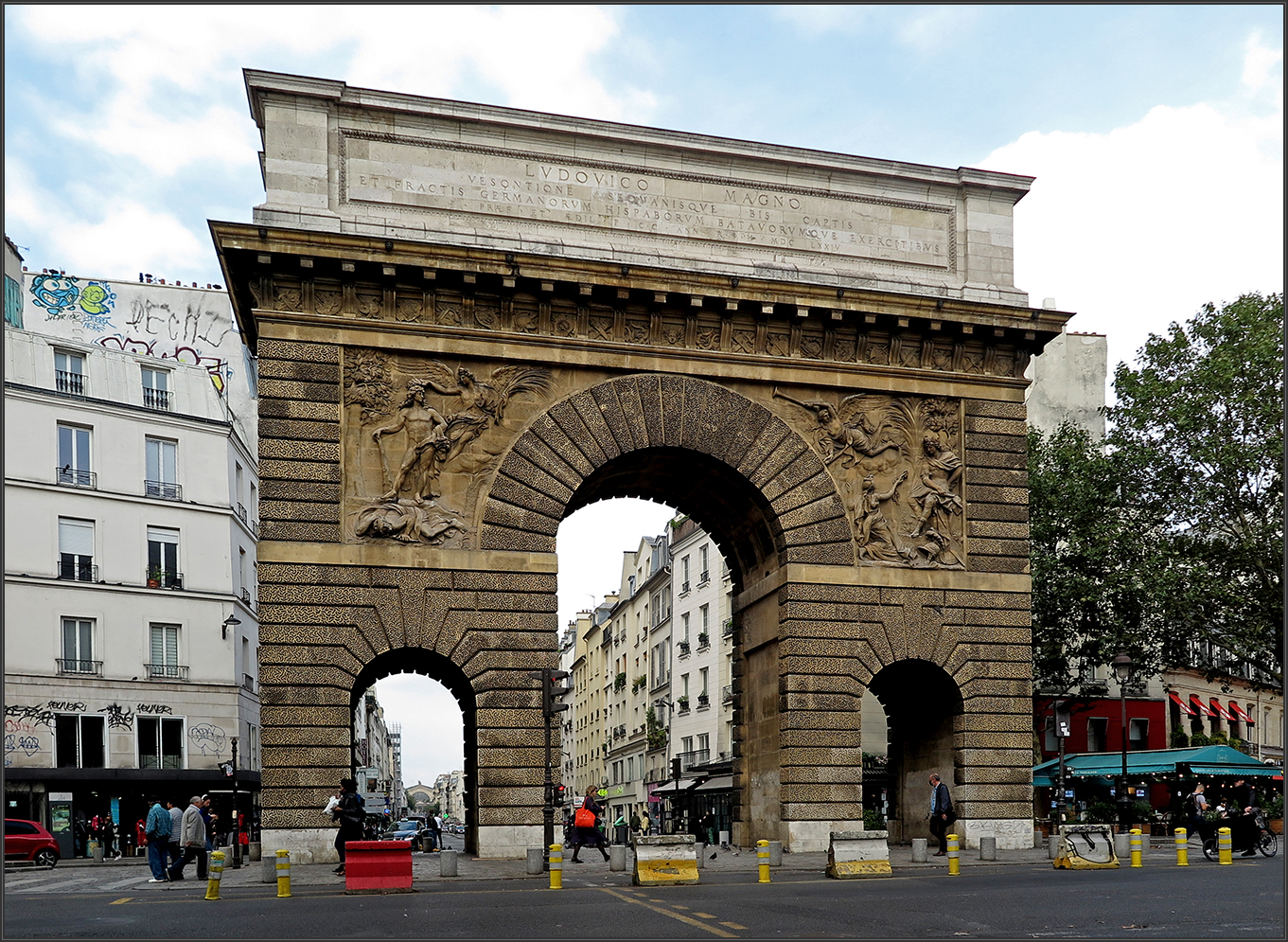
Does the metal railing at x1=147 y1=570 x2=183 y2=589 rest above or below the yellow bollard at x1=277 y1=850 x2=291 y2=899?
above

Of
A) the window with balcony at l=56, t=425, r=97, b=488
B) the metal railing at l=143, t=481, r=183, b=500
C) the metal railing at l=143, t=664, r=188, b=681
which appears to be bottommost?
the metal railing at l=143, t=664, r=188, b=681

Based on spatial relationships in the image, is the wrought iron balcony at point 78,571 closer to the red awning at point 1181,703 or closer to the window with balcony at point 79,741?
the window with balcony at point 79,741

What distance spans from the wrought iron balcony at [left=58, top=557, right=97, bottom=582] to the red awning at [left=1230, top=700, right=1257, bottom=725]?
168 feet

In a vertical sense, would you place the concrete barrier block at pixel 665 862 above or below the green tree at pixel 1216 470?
below

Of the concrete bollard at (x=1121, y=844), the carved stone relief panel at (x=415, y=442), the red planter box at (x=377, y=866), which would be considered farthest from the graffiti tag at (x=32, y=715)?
the concrete bollard at (x=1121, y=844)

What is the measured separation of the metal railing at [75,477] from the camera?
48.8m

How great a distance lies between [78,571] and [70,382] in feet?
23.2

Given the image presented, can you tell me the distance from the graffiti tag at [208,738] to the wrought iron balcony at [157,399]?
1230 centimetres

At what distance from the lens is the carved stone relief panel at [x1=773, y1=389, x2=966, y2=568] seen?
3291cm

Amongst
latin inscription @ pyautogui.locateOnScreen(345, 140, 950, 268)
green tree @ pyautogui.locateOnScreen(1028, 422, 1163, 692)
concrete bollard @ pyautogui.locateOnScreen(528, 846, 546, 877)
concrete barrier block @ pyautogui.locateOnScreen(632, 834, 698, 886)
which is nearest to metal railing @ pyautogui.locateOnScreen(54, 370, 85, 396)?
latin inscription @ pyautogui.locateOnScreen(345, 140, 950, 268)

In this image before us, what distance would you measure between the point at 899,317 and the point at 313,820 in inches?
697

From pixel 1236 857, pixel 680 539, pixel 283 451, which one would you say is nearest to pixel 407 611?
pixel 283 451

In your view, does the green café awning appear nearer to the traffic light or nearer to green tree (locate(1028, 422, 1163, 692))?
green tree (locate(1028, 422, 1163, 692))

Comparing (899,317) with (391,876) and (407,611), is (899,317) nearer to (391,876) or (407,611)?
(407,611)
